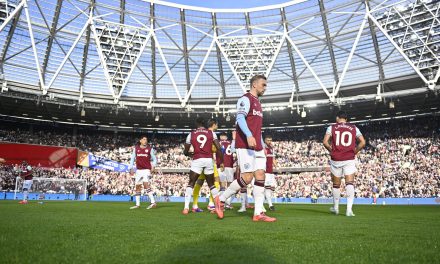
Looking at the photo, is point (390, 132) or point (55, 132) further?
point (55, 132)

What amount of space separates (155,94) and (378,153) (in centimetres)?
2383

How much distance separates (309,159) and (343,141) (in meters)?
30.8

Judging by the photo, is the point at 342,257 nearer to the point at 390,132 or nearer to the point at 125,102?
the point at 125,102

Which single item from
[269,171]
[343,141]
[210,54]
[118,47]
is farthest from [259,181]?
[210,54]

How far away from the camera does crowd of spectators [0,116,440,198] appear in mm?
30375

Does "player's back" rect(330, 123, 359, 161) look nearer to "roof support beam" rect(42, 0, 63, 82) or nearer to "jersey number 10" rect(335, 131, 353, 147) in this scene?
"jersey number 10" rect(335, 131, 353, 147)

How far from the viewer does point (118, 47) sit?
31375 millimetres

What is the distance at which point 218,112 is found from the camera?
3603 cm

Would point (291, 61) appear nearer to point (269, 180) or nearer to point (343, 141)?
point (269, 180)

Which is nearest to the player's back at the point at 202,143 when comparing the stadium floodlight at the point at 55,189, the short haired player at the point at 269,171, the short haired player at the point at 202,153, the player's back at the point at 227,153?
the short haired player at the point at 202,153

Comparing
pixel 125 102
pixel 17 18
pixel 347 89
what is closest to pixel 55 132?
pixel 125 102

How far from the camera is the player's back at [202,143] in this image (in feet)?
29.9

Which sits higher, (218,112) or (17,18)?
(17,18)

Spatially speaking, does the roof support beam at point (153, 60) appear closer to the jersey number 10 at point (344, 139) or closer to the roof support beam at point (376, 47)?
the roof support beam at point (376, 47)
